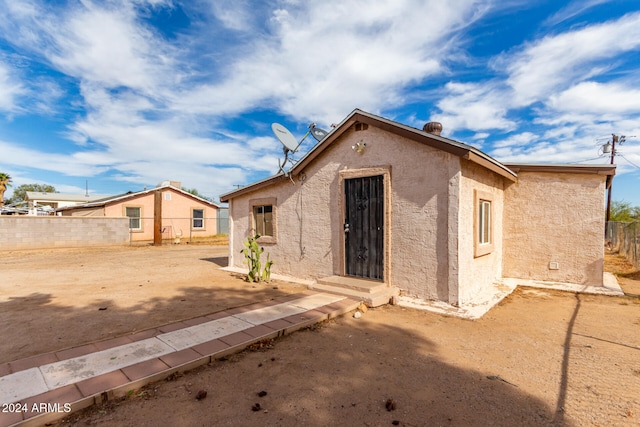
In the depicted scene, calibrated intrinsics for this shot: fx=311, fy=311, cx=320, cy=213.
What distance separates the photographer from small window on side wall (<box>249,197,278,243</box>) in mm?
8420

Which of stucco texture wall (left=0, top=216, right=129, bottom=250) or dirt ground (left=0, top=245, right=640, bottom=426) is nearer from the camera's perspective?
dirt ground (left=0, top=245, right=640, bottom=426)

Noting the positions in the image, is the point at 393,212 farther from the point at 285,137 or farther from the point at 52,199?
the point at 52,199

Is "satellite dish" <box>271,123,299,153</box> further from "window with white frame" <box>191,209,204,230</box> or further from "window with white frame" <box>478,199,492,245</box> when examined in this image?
"window with white frame" <box>191,209,204,230</box>

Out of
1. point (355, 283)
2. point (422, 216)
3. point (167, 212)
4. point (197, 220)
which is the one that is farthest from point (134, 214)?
point (422, 216)

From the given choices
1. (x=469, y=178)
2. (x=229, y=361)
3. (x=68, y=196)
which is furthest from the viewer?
(x=68, y=196)

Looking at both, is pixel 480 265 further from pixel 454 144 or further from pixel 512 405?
pixel 512 405

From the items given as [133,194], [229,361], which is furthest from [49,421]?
[133,194]

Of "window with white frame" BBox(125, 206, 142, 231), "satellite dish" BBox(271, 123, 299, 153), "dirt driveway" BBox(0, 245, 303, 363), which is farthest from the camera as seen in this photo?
"window with white frame" BBox(125, 206, 142, 231)

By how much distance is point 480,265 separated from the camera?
6332 millimetres

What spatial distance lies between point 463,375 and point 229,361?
246cm

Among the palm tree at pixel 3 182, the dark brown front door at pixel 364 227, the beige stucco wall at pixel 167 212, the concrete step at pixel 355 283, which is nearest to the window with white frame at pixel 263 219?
the concrete step at pixel 355 283

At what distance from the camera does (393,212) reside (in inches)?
239

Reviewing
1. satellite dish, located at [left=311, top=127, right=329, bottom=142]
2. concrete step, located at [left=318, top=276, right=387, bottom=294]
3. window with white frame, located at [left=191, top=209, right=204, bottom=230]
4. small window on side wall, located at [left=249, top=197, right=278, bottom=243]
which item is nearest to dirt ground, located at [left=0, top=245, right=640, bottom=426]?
concrete step, located at [left=318, top=276, right=387, bottom=294]

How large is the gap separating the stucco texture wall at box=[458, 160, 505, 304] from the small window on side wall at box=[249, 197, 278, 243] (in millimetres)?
4698
